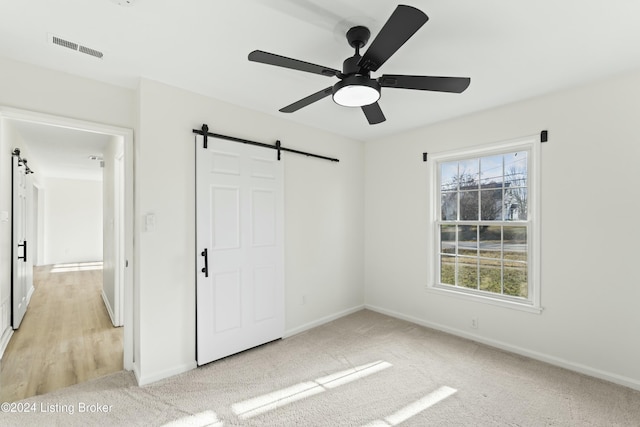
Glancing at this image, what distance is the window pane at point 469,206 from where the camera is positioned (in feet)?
11.6

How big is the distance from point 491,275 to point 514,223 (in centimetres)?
63

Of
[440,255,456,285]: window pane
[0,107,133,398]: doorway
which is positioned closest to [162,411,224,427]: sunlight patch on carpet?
[0,107,133,398]: doorway

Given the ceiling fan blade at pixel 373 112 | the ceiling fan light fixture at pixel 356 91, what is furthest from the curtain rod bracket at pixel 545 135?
the ceiling fan light fixture at pixel 356 91

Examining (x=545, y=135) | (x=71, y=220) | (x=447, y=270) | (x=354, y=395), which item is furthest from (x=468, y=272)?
(x=71, y=220)

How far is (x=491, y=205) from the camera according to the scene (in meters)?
3.39

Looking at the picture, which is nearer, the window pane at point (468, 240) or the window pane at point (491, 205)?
the window pane at point (491, 205)

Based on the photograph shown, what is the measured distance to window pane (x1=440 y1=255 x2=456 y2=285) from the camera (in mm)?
3707

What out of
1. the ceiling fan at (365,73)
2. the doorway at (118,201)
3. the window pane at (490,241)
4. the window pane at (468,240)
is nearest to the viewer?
the ceiling fan at (365,73)

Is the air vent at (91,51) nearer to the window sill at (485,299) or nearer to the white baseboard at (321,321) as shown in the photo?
the white baseboard at (321,321)

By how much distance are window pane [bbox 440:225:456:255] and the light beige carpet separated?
3.75ft

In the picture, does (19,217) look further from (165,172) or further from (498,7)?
(498,7)

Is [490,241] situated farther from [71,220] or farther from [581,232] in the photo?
[71,220]

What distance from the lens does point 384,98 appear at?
2.98 metres

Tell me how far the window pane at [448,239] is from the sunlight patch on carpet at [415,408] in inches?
66.2
